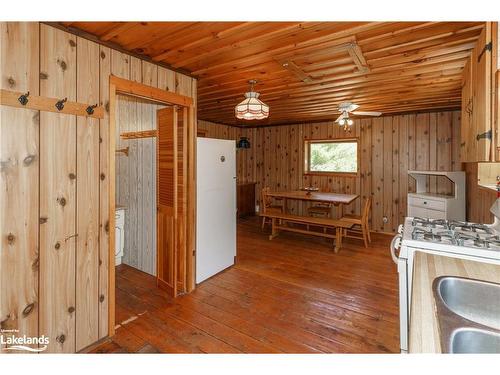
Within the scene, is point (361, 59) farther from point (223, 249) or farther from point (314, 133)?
point (314, 133)

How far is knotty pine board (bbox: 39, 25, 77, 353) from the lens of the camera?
175cm

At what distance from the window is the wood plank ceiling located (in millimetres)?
2073

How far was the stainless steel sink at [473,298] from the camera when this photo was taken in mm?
1292

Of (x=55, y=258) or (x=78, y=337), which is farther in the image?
(x=78, y=337)

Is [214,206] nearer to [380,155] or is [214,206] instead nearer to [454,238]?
[454,238]

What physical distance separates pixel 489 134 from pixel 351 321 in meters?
1.89

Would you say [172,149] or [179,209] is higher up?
[172,149]

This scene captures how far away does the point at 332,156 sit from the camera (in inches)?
242

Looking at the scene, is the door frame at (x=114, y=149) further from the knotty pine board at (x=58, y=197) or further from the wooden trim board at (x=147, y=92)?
the knotty pine board at (x=58, y=197)

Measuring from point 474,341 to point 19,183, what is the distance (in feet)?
8.08
